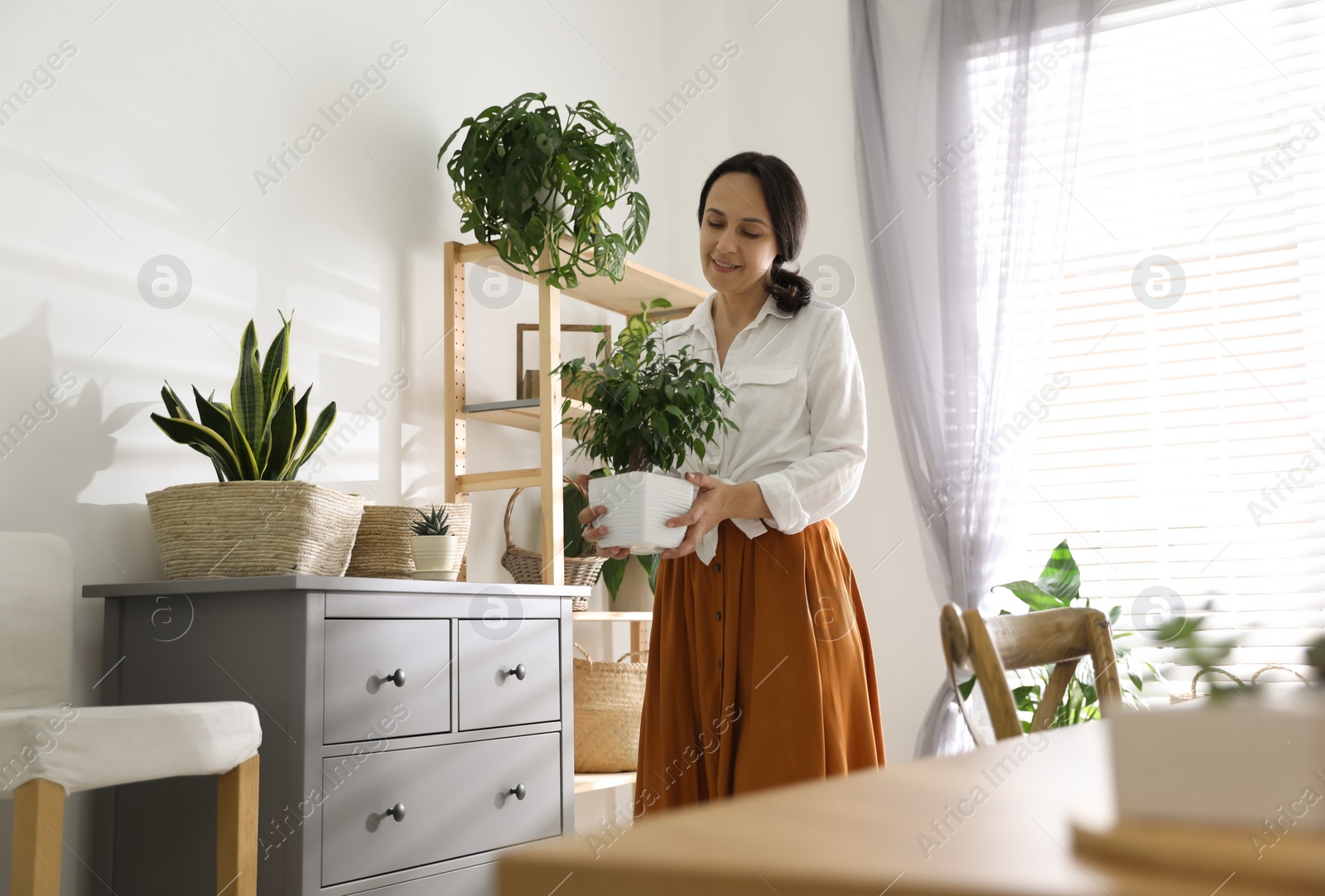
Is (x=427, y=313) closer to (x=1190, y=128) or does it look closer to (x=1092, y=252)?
(x=1092, y=252)

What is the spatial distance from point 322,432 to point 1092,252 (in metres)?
2.49

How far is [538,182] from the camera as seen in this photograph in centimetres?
255

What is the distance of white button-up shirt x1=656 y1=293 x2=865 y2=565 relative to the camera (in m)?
1.86

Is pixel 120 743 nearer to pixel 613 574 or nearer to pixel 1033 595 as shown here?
pixel 613 574

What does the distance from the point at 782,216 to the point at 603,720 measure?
1468mm

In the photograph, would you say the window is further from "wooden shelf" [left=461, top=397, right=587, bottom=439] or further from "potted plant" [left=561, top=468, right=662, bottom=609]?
"wooden shelf" [left=461, top=397, right=587, bottom=439]

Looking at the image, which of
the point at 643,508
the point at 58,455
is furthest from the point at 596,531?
the point at 58,455

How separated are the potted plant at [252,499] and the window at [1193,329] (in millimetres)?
2263

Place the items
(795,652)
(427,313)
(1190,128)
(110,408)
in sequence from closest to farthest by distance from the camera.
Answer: (795,652) → (110,408) → (427,313) → (1190,128)

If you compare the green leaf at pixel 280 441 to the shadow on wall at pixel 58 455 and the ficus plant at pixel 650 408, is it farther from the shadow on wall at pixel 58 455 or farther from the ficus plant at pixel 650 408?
the ficus plant at pixel 650 408

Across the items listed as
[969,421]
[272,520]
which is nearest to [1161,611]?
[969,421]

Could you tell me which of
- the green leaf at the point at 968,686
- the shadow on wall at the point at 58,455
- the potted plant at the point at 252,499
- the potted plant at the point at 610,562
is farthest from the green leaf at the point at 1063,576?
the shadow on wall at the point at 58,455

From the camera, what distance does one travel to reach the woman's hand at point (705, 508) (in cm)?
173

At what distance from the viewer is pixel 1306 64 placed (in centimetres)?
315
